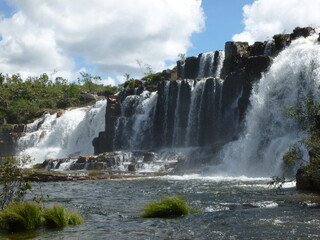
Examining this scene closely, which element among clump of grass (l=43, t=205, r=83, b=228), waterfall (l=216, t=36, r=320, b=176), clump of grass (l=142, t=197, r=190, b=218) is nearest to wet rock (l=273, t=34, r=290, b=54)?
waterfall (l=216, t=36, r=320, b=176)

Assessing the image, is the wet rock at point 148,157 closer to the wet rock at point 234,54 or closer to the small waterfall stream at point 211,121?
the small waterfall stream at point 211,121

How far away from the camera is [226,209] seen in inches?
682

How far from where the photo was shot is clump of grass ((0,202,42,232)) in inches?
515

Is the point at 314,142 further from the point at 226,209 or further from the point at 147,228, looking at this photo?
the point at 147,228

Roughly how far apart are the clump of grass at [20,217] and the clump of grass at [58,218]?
281 mm

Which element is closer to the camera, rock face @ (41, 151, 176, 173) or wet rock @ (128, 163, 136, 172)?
wet rock @ (128, 163, 136, 172)

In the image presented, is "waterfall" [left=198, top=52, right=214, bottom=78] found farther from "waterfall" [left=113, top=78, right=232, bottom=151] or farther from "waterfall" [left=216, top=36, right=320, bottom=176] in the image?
"waterfall" [left=216, top=36, right=320, bottom=176]

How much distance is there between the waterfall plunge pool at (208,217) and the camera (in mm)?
A: 12578

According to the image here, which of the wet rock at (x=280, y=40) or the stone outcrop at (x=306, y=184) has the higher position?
the wet rock at (x=280, y=40)

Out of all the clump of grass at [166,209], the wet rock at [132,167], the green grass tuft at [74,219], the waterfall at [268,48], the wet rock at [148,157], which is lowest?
the green grass tuft at [74,219]

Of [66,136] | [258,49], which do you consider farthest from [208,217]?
[66,136]

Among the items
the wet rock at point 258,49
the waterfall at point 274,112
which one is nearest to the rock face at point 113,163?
the waterfall at point 274,112

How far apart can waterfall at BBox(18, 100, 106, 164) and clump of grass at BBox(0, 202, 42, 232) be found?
191 ft

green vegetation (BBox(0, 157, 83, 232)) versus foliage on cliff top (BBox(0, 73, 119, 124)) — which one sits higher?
foliage on cliff top (BBox(0, 73, 119, 124))
